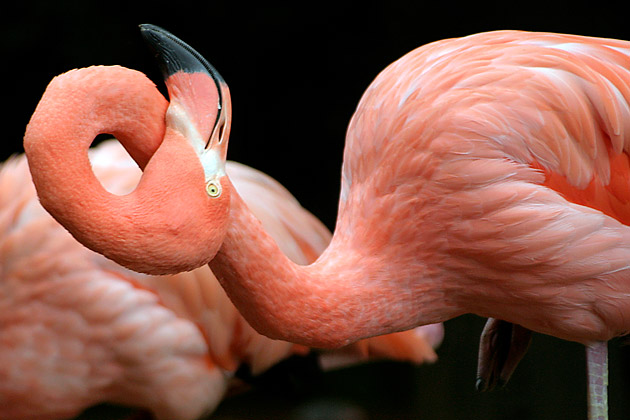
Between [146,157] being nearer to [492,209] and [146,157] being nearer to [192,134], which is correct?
[192,134]

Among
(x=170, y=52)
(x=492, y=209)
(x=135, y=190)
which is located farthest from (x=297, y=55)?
(x=135, y=190)

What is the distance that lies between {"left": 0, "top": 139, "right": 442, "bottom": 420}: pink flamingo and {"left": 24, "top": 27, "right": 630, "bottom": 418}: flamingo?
80 centimetres

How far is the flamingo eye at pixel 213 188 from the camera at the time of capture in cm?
131

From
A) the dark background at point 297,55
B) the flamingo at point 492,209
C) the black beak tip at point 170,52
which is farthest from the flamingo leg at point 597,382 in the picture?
the dark background at point 297,55

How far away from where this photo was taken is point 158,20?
394cm

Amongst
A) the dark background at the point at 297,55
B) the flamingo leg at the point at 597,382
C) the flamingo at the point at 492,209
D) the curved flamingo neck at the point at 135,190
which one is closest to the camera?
the curved flamingo neck at the point at 135,190

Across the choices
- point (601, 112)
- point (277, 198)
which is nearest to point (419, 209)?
point (601, 112)

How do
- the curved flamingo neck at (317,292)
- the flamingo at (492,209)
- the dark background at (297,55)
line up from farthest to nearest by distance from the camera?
the dark background at (297,55)
the flamingo at (492,209)
the curved flamingo neck at (317,292)

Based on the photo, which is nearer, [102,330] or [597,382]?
[597,382]

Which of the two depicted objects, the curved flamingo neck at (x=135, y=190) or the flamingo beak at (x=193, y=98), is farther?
the flamingo beak at (x=193, y=98)

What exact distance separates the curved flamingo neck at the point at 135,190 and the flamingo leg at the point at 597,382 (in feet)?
3.03

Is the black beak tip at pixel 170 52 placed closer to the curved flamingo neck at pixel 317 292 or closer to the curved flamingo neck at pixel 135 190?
the curved flamingo neck at pixel 135 190

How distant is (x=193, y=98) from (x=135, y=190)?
188 millimetres

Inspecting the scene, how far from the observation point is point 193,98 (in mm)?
1342
